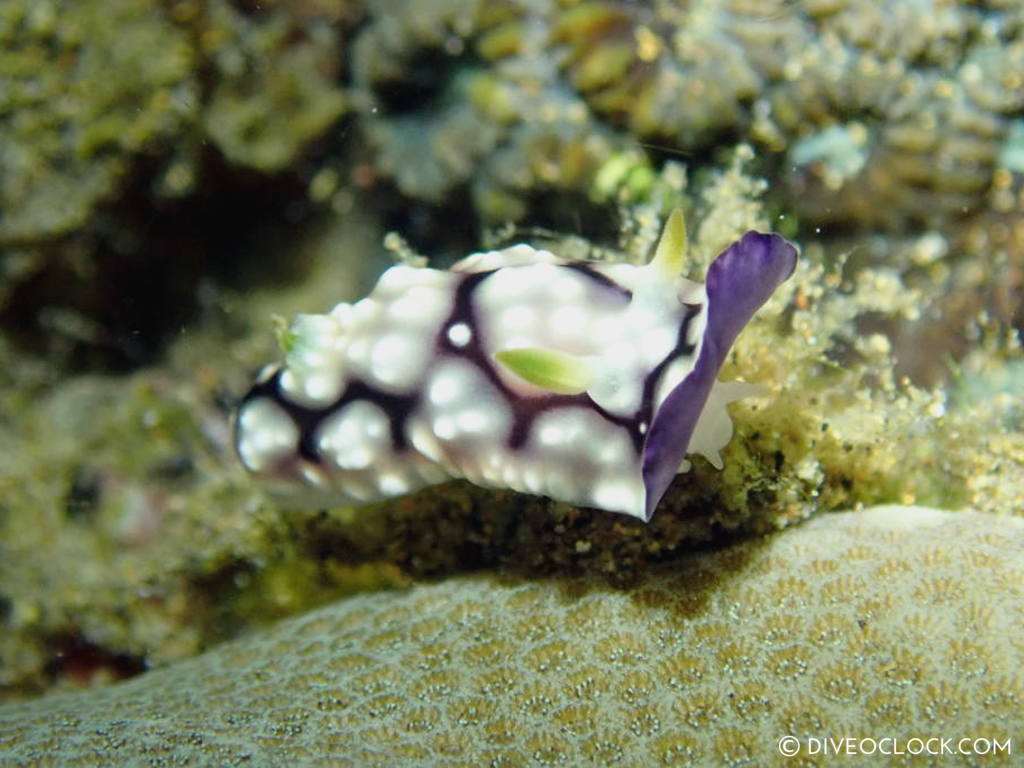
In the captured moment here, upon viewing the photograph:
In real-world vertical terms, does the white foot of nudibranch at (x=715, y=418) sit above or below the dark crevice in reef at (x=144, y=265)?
above

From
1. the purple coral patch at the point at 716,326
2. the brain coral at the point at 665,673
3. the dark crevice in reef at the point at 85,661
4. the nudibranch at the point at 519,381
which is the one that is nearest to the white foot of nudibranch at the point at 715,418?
the nudibranch at the point at 519,381

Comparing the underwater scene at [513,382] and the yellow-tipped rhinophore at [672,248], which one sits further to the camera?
the underwater scene at [513,382]

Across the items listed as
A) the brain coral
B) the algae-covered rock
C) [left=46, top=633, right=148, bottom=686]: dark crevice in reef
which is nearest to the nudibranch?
the brain coral

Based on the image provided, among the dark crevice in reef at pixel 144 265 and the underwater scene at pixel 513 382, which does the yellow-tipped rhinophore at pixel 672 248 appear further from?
the dark crevice in reef at pixel 144 265

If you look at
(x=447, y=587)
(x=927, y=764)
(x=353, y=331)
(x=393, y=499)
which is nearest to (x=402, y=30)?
(x=353, y=331)

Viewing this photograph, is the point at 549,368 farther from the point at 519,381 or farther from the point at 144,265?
the point at 144,265

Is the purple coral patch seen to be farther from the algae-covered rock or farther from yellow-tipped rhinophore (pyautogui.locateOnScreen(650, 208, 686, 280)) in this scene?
the algae-covered rock

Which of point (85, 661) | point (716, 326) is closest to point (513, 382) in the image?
point (716, 326)
